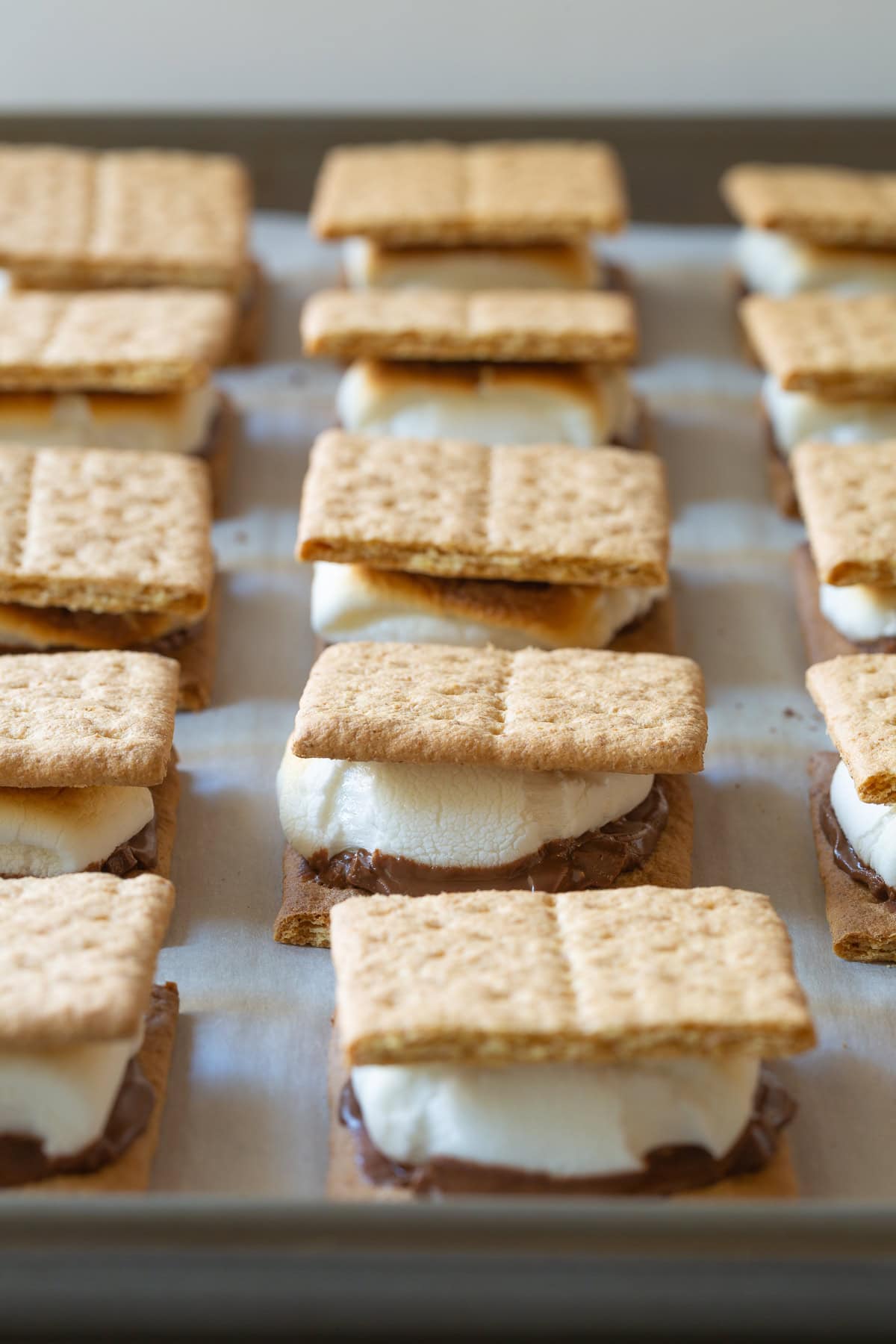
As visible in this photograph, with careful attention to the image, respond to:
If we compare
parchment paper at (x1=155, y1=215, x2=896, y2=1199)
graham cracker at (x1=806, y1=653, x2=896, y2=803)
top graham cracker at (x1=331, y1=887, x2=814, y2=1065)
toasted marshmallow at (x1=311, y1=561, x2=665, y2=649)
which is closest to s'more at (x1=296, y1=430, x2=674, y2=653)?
toasted marshmallow at (x1=311, y1=561, x2=665, y2=649)

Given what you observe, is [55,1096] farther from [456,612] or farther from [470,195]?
[470,195]

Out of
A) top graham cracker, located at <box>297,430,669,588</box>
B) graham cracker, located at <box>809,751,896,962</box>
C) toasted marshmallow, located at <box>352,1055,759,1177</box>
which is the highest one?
top graham cracker, located at <box>297,430,669,588</box>

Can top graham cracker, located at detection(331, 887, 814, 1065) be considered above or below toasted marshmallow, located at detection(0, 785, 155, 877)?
above

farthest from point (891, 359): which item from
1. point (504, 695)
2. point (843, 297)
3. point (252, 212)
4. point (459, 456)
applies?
point (252, 212)

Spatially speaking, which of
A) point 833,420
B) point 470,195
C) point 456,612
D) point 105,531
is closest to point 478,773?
point 456,612

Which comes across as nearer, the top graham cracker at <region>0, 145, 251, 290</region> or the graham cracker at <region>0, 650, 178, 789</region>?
the graham cracker at <region>0, 650, 178, 789</region>

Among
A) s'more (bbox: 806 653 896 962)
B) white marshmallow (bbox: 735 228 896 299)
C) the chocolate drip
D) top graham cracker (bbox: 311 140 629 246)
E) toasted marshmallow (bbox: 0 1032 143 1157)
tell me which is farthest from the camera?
white marshmallow (bbox: 735 228 896 299)

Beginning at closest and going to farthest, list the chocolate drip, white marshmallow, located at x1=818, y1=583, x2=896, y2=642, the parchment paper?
the parchment paper → the chocolate drip → white marshmallow, located at x1=818, y1=583, x2=896, y2=642

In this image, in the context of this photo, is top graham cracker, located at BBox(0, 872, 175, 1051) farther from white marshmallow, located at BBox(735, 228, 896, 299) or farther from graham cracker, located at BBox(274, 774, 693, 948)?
white marshmallow, located at BBox(735, 228, 896, 299)
